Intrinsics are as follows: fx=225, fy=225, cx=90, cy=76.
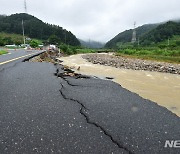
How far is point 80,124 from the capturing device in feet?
16.1

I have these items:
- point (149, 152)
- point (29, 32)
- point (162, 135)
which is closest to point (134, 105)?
point (162, 135)

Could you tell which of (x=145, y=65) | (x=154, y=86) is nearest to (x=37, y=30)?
(x=145, y=65)

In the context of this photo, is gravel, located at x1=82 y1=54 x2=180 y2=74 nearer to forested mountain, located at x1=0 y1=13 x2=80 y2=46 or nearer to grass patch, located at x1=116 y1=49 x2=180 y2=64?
grass patch, located at x1=116 y1=49 x2=180 y2=64

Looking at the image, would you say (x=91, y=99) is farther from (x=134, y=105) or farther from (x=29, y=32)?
(x=29, y=32)

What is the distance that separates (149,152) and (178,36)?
131765mm

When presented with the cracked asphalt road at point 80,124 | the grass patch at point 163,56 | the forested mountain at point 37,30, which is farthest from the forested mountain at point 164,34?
the cracked asphalt road at point 80,124

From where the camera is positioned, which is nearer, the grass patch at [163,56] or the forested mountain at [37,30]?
the grass patch at [163,56]

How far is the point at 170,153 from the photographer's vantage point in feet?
12.5

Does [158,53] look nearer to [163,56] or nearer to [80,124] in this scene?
[163,56]

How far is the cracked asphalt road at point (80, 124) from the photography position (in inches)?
155

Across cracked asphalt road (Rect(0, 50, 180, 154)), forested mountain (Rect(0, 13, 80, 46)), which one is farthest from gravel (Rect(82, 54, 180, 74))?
forested mountain (Rect(0, 13, 80, 46))

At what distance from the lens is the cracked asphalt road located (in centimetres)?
394

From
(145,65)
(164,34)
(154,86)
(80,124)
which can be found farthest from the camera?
(164,34)

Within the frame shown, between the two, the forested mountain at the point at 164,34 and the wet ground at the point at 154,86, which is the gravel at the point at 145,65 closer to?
the wet ground at the point at 154,86
